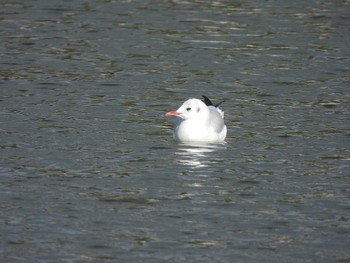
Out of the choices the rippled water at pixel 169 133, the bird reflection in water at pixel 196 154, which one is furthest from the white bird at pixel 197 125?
the rippled water at pixel 169 133

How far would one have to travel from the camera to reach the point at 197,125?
1631 cm

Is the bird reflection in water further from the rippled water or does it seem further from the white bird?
the white bird

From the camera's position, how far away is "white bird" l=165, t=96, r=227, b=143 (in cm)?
1631

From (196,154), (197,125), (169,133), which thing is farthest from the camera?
(169,133)

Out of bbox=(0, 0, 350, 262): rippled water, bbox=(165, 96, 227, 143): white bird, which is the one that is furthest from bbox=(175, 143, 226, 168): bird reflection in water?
bbox=(165, 96, 227, 143): white bird

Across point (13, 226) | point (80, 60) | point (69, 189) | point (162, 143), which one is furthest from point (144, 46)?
point (13, 226)

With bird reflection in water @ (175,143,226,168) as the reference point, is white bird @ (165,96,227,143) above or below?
above

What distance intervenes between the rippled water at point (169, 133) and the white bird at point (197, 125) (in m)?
0.29

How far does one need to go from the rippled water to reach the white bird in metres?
0.29

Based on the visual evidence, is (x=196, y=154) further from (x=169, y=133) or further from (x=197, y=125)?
(x=169, y=133)

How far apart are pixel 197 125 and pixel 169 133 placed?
3.41 feet

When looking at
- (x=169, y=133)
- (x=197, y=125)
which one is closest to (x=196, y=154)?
(x=197, y=125)

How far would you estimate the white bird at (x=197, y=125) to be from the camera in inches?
642

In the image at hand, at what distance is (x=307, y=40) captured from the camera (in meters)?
24.5
